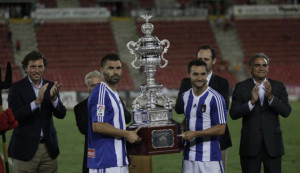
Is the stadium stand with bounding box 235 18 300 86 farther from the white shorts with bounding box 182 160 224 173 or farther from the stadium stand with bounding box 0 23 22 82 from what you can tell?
the white shorts with bounding box 182 160 224 173

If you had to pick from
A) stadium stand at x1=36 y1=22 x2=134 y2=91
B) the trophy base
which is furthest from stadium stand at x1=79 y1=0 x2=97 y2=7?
the trophy base

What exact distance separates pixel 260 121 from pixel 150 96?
1.39 meters

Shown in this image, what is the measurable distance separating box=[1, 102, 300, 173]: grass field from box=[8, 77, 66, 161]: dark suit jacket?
393cm

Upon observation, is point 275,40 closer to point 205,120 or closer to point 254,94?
point 254,94

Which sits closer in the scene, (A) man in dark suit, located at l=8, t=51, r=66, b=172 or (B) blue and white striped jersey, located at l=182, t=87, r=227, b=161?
(B) blue and white striped jersey, located at l=182, t=87, r=227, b=161

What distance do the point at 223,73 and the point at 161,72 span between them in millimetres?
3360

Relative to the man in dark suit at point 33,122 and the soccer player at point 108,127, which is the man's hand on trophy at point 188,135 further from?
the man in dark suit at point 33,122

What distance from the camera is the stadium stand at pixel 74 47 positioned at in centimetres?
2958

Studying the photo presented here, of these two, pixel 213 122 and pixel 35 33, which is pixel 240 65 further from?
pixel 213 122

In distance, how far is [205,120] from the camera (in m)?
5.68

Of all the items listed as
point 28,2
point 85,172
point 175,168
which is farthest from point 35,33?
point 85,172

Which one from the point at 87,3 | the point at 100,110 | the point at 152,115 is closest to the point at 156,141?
the point at 152,115

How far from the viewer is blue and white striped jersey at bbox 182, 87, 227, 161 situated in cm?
567

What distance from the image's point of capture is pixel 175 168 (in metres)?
10.3
